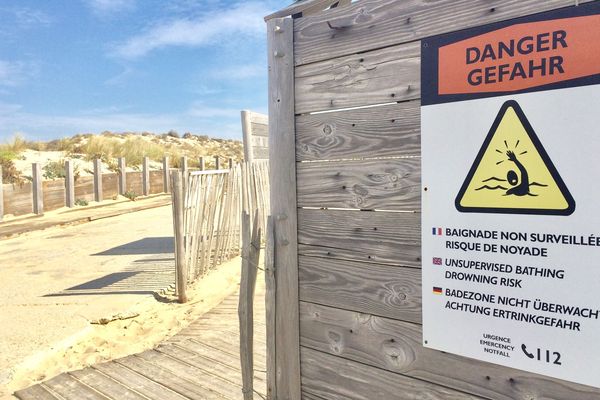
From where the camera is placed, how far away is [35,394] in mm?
3631

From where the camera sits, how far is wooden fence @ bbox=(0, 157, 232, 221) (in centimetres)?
1445

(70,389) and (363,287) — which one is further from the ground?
(363,287)

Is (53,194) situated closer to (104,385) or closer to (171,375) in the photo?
(104,385)

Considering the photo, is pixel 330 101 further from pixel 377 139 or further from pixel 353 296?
pixel 353 296

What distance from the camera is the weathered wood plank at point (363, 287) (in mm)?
1984

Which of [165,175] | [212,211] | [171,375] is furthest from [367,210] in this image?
[165,175]

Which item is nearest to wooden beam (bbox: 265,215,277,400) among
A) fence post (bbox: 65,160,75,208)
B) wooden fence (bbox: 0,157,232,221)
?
wooden fence (bbox: 0,157,232,221)

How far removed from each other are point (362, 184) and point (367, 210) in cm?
12

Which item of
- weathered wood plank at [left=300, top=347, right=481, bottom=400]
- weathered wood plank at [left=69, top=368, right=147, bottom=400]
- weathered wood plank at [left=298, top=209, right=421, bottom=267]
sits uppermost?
weathered wood plank at [left=298, top=209, right=421, bottom=267]

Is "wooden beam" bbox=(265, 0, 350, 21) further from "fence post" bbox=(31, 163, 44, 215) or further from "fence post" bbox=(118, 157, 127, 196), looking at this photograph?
"fence post" bbox=(118, 157, 127, 196)

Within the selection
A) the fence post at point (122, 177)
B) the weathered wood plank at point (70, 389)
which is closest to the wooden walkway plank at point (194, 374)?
the weathered wood plank at point (70, 389)

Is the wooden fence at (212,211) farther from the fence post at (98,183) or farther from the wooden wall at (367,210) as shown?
the fence post at (98,183)

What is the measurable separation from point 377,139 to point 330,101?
0.33 metres

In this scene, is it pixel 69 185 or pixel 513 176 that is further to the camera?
pixel 69 185
